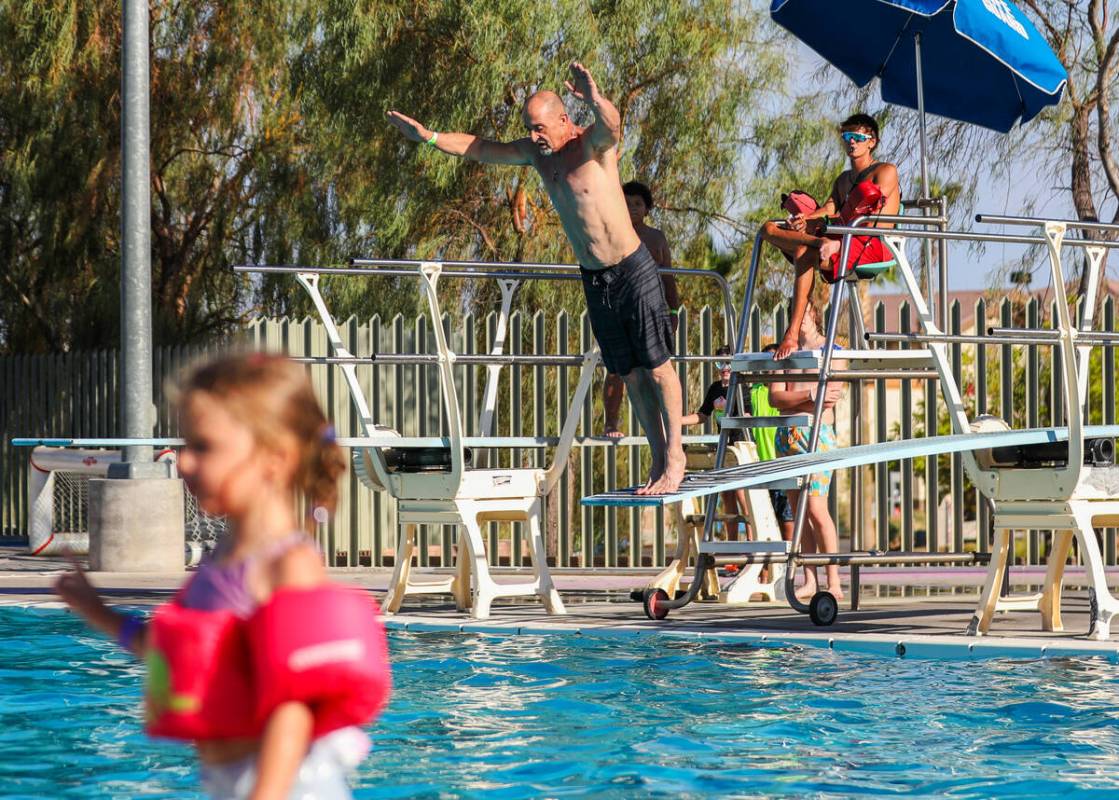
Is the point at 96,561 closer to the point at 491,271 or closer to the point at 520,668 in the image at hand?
the point at 491,271

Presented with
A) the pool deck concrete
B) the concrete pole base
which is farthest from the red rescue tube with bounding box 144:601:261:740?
the concrete pole base

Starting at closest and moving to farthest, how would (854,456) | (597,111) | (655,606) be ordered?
(854,456) → (597,111) → (655,606)

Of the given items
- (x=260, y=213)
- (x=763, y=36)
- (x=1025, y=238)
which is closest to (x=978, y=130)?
(x=763, y=36)

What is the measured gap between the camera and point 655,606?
8.73 meters

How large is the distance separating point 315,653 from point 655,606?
21.9 ft

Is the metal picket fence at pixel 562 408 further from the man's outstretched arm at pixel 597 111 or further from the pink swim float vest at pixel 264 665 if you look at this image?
the pink swim float vest at pixel 264 665

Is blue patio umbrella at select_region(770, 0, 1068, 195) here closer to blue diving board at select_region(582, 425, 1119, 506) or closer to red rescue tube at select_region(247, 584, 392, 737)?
blue diving board at select_region(582, 425, 1119, 506)

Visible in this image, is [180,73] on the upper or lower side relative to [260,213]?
upper

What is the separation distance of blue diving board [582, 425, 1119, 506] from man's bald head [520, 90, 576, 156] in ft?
6.26

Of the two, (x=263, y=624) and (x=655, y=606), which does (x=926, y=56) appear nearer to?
(x=655, y=606)

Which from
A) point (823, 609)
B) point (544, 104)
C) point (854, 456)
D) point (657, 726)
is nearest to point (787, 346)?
point (854, 456)

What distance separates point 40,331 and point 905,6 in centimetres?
1666

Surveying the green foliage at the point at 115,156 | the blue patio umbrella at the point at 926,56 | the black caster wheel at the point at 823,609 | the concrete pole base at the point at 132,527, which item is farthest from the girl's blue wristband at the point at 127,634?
the green foliage at the point at 115,156

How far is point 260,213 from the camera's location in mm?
22438
